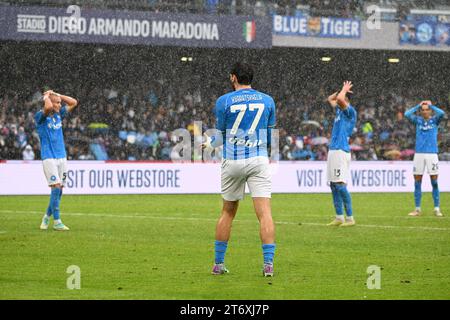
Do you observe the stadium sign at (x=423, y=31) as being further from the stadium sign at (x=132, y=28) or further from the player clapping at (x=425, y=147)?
the player clapping at (x=425, y=147)

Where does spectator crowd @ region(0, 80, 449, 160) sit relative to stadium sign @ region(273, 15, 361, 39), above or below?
below

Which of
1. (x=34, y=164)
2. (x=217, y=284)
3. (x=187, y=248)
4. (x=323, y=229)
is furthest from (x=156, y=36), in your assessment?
(x=217, y=284)

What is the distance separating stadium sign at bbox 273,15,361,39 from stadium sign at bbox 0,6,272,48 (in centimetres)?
73

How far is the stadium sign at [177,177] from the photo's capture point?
96.7ft

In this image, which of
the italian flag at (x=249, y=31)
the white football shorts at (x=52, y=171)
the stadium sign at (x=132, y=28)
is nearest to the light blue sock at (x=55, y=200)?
the white football shorts at (x=52, y=171)

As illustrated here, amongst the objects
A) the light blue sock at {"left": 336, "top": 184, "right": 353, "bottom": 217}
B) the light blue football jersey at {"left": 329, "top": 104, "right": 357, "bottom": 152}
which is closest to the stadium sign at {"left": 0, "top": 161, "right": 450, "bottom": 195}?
the light blue football jersey at {"left": 329, "top": 104, "right": 357, "bottom": 152}

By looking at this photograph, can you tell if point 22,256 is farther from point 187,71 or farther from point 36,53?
point 187,71

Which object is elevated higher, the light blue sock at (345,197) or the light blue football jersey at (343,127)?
the light blue football jersey at (343,127)

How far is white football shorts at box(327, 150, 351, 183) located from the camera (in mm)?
19281

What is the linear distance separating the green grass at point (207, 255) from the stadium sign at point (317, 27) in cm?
1586

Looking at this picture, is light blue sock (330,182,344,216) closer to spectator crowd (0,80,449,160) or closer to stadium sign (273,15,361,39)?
spectator crowd (0,80,449,160)

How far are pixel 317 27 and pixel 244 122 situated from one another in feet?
93.5

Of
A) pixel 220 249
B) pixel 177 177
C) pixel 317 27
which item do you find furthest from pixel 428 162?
pixel 317 27

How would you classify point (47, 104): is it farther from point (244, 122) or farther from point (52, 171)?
point (244, 122)
